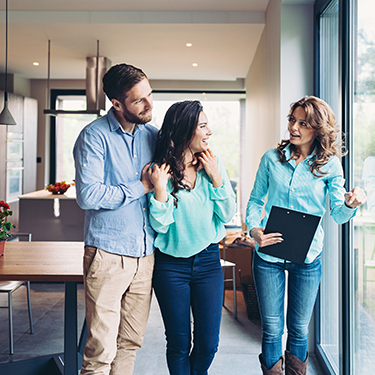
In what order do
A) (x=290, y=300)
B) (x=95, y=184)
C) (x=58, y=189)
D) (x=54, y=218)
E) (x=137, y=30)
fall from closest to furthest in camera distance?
(x=95, y=184) < (x=290, y=300) < (x=137, y=30) < (x=54, y=218) < (x=58, y=189)

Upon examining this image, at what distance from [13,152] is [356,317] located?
602 centimetres

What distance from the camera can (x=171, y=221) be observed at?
1.49m

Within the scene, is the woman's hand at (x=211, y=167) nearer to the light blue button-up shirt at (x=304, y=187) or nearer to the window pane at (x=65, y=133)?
the light blue button-up shirt at (x=304, y=187)

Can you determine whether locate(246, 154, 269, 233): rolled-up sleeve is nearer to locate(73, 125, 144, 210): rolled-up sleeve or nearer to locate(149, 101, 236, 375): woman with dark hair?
locate(149, 101, 236, 375): woman with dark hair

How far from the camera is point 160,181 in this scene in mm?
1456

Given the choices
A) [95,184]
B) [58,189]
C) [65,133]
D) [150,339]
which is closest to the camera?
[95,184]

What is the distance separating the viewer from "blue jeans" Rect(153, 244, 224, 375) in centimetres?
155

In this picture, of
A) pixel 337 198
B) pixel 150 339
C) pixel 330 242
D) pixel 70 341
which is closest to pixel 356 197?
pixel 337 198

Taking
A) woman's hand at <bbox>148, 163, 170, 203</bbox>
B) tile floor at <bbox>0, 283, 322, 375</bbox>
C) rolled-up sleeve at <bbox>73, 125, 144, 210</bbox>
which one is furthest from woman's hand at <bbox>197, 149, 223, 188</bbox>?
tile floor at <bbox>0, 283, 322, 375</bbox>

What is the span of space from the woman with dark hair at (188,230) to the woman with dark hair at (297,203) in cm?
26

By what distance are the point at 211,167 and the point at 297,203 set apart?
0.44 m

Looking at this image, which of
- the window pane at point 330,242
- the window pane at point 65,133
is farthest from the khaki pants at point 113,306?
the window pane at point 65,133

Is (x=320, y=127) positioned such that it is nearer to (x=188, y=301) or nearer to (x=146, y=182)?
(x=146, y=182)

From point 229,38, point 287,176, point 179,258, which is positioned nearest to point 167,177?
point 179,258
